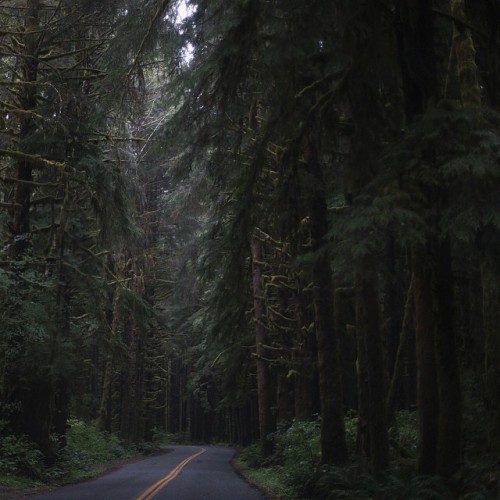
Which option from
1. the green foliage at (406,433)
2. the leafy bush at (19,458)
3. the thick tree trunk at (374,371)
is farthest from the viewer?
the leafy bush at (19,458)

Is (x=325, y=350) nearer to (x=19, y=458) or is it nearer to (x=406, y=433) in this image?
(x=406, y=433)

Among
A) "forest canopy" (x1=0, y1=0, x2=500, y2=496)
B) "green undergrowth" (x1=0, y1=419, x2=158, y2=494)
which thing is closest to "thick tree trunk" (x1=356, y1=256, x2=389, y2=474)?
"forest canopy" (x1=0, y1=0, x2=500, y2=496)

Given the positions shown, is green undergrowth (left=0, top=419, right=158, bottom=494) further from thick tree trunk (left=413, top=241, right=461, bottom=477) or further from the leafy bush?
thick tree trunk (left=413, top=241, right=461, bottom=477)

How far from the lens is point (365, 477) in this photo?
977 centimetres

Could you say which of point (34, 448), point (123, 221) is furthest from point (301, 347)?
point (34, 448)

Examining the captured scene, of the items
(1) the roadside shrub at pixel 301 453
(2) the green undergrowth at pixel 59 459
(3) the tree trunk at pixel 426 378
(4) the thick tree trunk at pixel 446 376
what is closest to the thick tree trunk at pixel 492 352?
(4) the thick tree trunk at pixel 446 376

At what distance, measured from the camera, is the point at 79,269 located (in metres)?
18.2

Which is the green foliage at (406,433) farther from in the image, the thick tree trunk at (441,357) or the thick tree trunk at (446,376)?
the thick tree trunk at (446,376)

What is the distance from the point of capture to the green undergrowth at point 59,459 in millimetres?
14453

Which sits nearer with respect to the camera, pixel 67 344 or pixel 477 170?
pixel 477 170

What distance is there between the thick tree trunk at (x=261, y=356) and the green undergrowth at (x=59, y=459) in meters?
6.13

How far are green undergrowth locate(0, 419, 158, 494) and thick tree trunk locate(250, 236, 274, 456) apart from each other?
20.1ft

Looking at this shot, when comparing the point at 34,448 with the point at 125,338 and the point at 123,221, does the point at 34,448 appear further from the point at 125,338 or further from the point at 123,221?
the point at 125,338

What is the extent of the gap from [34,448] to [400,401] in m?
12.8
